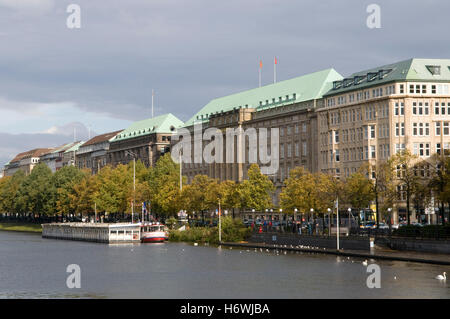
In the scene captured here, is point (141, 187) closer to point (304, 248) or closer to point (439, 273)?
point (304, 248)

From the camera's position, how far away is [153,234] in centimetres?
13862

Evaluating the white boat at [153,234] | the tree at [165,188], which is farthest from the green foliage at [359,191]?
the tree at [165,188]

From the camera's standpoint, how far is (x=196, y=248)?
11556 cm

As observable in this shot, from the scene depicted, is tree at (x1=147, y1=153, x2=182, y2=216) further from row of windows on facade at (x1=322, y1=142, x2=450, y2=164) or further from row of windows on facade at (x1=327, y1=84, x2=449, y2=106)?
row of windows on facade at (x1=327, y1=84, x2=449, y2=106)

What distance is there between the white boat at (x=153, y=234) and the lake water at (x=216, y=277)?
34.2 meters

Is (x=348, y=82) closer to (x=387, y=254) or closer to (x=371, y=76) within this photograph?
(x=371, y=76)

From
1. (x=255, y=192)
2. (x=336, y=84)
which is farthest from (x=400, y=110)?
(x=255, y=192)

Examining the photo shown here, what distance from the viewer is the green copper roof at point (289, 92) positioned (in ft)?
527

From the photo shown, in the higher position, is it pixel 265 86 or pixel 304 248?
pixel 265 86

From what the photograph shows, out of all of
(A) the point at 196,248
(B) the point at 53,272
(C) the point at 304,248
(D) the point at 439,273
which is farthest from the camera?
(A) the point at 196,248
